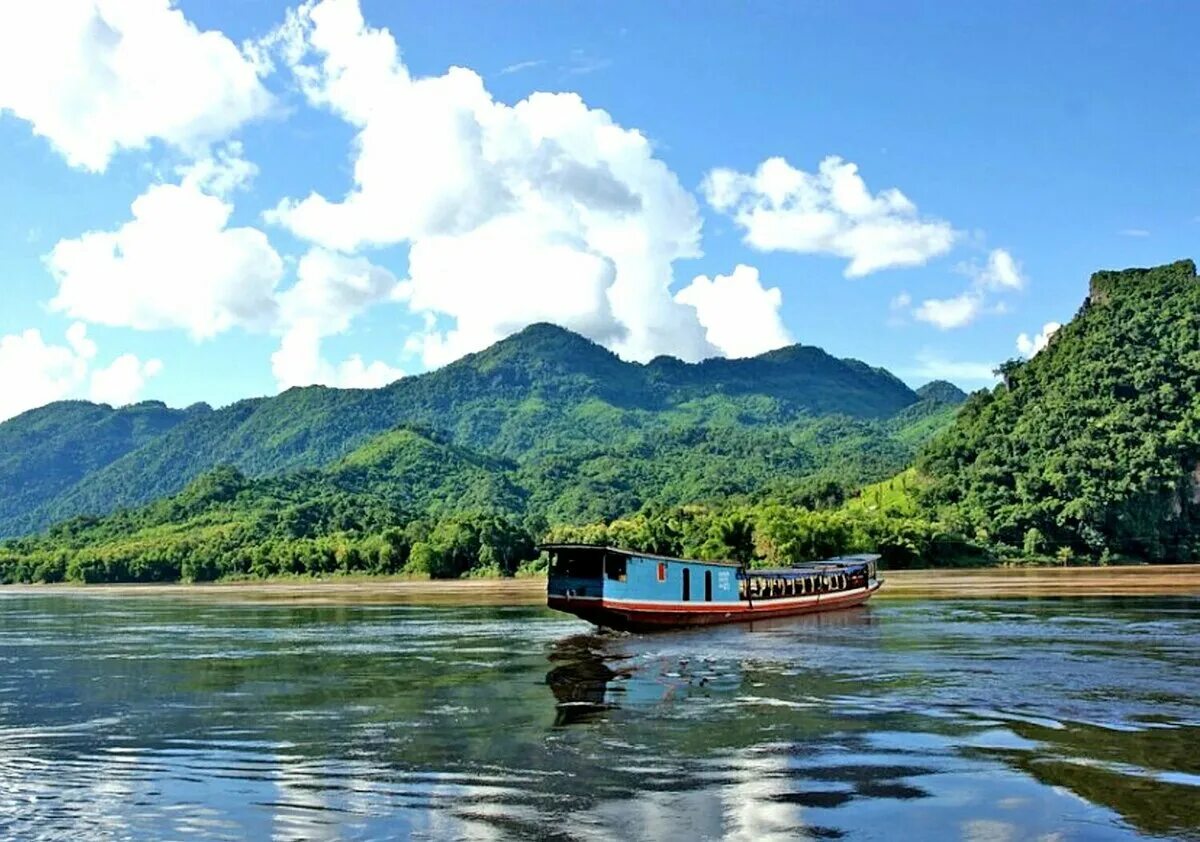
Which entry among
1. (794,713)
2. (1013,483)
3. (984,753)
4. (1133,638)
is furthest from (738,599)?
(1013,483)

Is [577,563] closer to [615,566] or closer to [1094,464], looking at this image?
[615,566]

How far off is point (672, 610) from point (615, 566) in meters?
5.23

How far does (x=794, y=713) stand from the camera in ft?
95.0

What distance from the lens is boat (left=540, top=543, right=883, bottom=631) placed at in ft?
177

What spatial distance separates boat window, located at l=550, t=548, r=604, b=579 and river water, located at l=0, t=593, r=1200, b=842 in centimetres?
422

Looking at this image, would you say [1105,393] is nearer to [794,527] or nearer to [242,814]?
[794,527]

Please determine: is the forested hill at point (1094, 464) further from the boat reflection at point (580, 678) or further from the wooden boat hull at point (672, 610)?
the boat reflection at point (580, 678)

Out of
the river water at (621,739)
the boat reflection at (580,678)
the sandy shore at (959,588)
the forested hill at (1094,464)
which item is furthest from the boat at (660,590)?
the forested hill at (1094,464)

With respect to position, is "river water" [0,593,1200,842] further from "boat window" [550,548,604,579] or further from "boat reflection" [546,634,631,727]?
"boat window" [550,548,604,579]

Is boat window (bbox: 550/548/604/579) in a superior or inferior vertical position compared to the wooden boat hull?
superior

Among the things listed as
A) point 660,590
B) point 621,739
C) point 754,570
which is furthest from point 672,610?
point 621,739

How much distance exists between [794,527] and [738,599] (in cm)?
7237

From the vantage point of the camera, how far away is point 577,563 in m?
55.0

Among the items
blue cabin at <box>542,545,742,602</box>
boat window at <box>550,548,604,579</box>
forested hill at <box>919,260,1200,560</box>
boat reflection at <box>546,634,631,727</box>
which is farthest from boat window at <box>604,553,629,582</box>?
forested hill at <box>919,260,1200,560</box>
